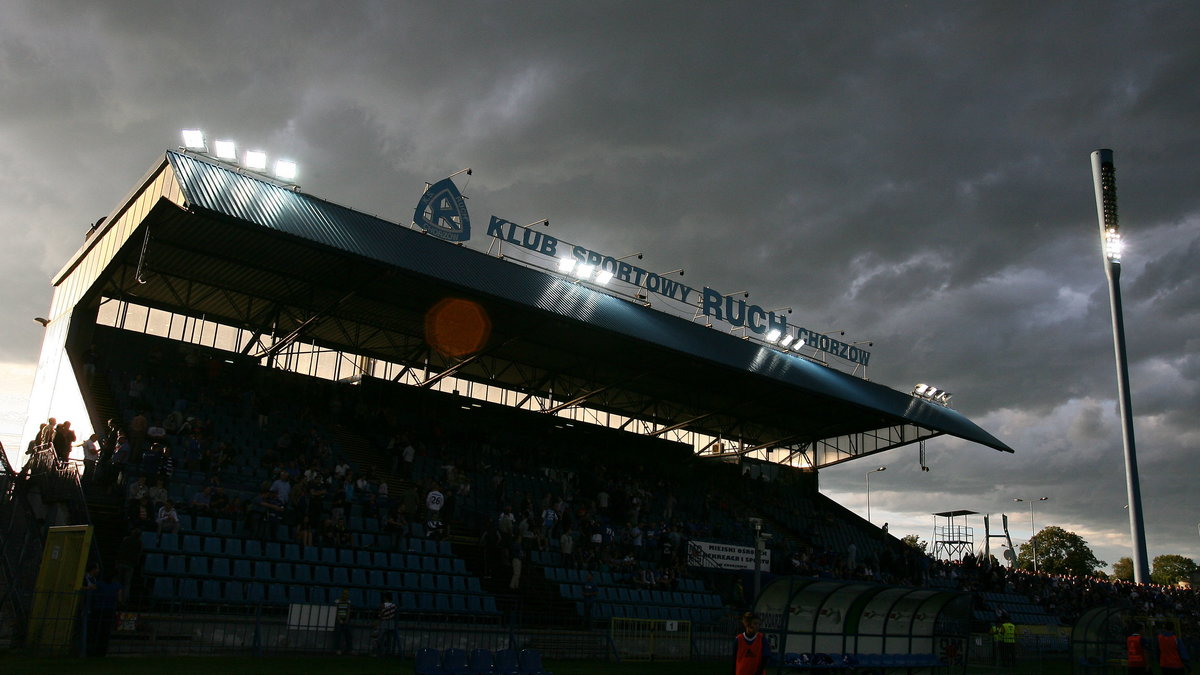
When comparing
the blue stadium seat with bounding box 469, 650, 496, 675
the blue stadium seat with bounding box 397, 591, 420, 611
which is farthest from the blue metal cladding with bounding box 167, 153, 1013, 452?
the blue stadium seat with bounding box 469, 650, 496, 675

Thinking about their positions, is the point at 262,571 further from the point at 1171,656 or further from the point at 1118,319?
the point at 1118,319

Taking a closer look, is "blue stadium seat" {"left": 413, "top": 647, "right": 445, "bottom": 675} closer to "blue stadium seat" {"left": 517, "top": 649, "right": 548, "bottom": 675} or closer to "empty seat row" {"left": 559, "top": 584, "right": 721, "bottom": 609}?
"blue stadium seat" {"left": 517, "top": 649, "right": 548, "bottom": 675}

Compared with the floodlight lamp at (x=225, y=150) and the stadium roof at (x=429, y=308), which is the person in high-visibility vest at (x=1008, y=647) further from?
the floodlight lamp at (x=225, y=150)

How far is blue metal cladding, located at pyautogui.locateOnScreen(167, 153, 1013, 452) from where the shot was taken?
2506cm

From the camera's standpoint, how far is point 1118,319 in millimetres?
51781

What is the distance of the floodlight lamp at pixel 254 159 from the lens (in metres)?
27.2

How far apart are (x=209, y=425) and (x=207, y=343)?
908cm

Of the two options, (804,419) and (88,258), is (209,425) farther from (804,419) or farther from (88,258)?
(804,419)

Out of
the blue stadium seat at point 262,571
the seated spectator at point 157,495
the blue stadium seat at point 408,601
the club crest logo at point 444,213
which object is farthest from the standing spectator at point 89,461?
the club crest logo at point 444,213

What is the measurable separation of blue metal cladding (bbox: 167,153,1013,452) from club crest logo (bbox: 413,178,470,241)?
0.87m

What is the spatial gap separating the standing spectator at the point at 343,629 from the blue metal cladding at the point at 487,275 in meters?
10.8

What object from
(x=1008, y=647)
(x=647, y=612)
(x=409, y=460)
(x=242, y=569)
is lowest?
(x=1008, y=647)

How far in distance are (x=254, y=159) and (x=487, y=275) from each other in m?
8.28

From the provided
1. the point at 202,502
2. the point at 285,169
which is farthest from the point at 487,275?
the point at 202,502
